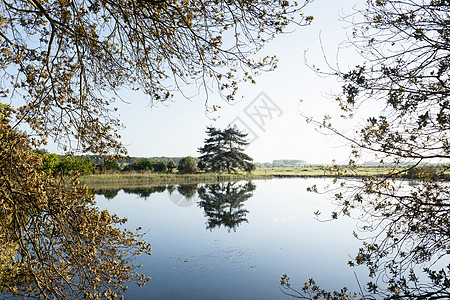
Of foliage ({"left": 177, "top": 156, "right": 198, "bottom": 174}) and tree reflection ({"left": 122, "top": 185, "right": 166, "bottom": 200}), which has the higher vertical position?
foliage ({"left": 177, "top": 156, "right": 198, "bottom": 174})

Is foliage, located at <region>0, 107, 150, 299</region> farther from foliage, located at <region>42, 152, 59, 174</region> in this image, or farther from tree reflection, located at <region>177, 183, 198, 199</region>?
tree reflection, located at <region>177, 183, 198, 199</region>

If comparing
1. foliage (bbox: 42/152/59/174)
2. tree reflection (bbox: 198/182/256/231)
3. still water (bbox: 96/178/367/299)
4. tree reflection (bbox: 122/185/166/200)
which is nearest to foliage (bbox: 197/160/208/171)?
tree reflection (bbox: 122/185/166/200)

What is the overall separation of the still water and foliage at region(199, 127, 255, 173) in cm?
3015

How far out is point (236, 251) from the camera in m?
9.36

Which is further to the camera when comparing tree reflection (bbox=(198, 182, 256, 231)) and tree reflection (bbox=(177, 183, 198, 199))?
tree reflection (bbox=(177, 183, 198, 199))

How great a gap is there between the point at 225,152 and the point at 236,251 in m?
38.0

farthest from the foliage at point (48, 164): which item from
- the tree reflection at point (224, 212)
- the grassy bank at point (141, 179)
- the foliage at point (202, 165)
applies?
the foliage at point (202, 165)

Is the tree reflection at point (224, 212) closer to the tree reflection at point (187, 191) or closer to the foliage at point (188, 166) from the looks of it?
the tree reflection at point (187, 191)

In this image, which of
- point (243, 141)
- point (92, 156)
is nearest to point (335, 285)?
point (92, 156)

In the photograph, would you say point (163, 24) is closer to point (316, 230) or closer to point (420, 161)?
point (420, 161)

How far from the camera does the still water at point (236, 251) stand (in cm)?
674

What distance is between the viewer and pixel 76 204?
141 inches

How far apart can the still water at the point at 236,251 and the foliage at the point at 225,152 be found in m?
30.1

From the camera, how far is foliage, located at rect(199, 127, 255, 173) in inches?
1852
